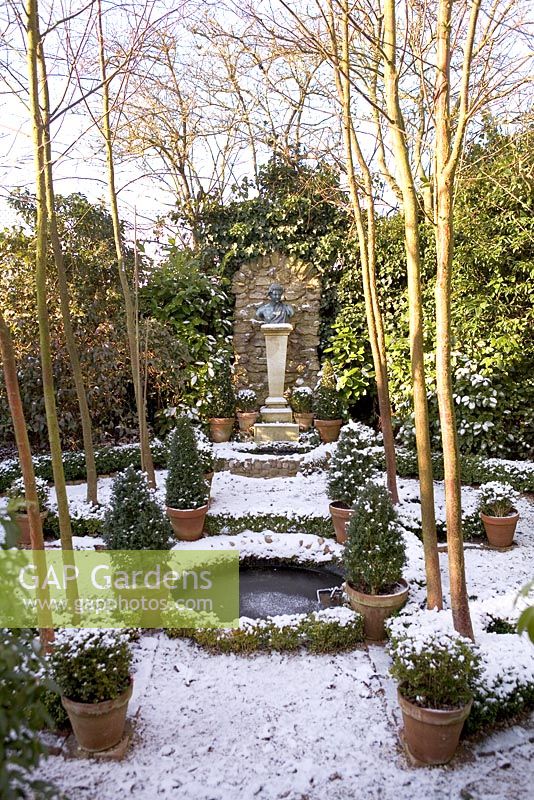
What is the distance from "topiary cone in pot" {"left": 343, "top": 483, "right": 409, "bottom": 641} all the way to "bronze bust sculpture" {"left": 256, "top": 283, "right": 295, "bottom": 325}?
221 inches

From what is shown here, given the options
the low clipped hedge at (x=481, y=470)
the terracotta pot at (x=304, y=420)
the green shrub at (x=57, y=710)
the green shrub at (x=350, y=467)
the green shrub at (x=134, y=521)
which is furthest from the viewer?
the terracotta pot at (x=304, y=420)

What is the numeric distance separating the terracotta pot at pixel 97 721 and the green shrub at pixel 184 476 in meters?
2.33

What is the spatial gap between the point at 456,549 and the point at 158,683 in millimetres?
1603

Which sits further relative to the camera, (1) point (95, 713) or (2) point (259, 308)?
(2) point (259, 308)

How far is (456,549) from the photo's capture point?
263cm

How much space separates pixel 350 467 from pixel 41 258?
2858mm

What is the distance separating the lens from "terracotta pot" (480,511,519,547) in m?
4.43

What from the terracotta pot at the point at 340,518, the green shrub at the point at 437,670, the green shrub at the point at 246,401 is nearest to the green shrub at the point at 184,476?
the terracotta pot at the point at 340,518

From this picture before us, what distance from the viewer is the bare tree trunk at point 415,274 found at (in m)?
2.83

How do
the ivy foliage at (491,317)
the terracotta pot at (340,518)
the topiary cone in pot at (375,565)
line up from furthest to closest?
the ivy foliage at (491,317) < the terracotta pot at (340,518) < the topiary cone in pot at (375,565)

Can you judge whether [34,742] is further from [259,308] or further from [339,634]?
[259,308]

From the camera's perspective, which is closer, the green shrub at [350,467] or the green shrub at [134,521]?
the green shrub at [134,521]

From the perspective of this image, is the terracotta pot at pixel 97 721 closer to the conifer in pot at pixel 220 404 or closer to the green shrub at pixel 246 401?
the conifer in pot at pixel 220 404

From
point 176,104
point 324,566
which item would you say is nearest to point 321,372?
point 324,566
